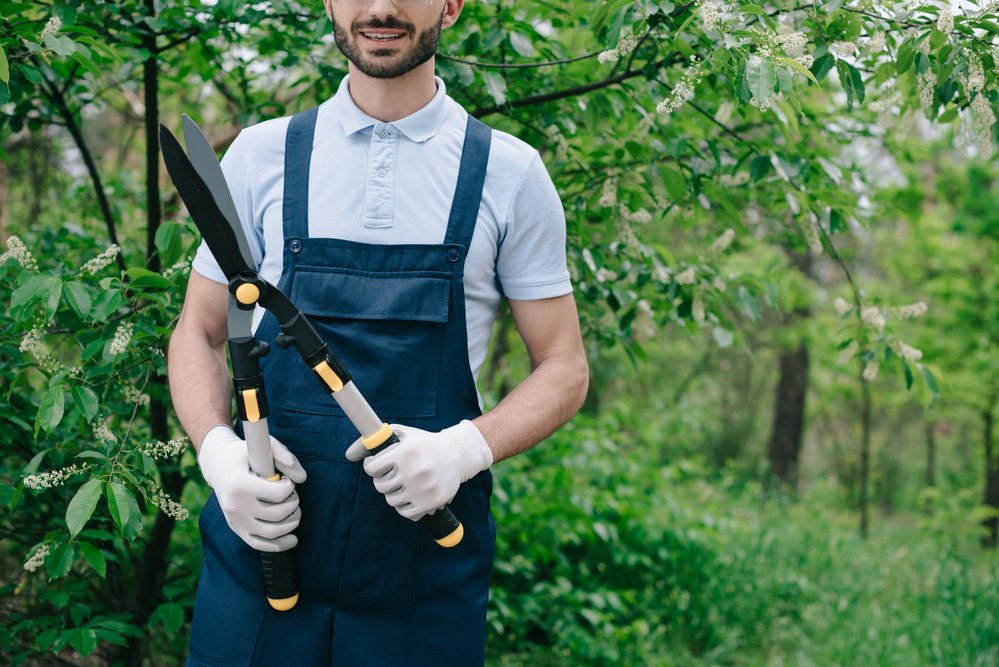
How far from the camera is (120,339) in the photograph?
5.80 feet

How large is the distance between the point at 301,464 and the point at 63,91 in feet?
5.52

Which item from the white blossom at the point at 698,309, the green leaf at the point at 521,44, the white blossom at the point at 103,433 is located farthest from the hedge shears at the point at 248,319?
the white blossom at the point at 698,309

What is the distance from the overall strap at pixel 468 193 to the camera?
4.98 feet

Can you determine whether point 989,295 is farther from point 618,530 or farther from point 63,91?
point 63,91

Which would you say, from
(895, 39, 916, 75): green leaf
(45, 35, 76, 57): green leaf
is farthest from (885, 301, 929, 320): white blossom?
(45, 35, 76, 57): green leaf

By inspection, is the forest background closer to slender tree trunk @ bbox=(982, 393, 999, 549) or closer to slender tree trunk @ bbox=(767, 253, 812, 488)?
slender tree trunk @ bbox=(982, 393, 999, 549)

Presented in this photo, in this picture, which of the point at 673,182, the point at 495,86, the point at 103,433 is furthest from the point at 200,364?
the point at 673,182

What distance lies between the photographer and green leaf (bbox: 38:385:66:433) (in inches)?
65.3

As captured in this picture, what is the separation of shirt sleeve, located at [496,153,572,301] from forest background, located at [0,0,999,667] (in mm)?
378

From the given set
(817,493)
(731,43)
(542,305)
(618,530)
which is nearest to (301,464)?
(542,305)

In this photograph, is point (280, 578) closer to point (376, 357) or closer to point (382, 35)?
point (376, 357)

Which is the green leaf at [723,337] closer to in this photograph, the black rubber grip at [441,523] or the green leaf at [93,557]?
the black rubber grip at [441,523]

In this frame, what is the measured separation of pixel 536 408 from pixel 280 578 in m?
0.53

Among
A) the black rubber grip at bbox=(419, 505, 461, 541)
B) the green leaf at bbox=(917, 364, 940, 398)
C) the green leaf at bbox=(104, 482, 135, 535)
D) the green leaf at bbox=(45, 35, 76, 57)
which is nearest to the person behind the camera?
the black rubber grip at bbox=(419, 505, 461, 541)
